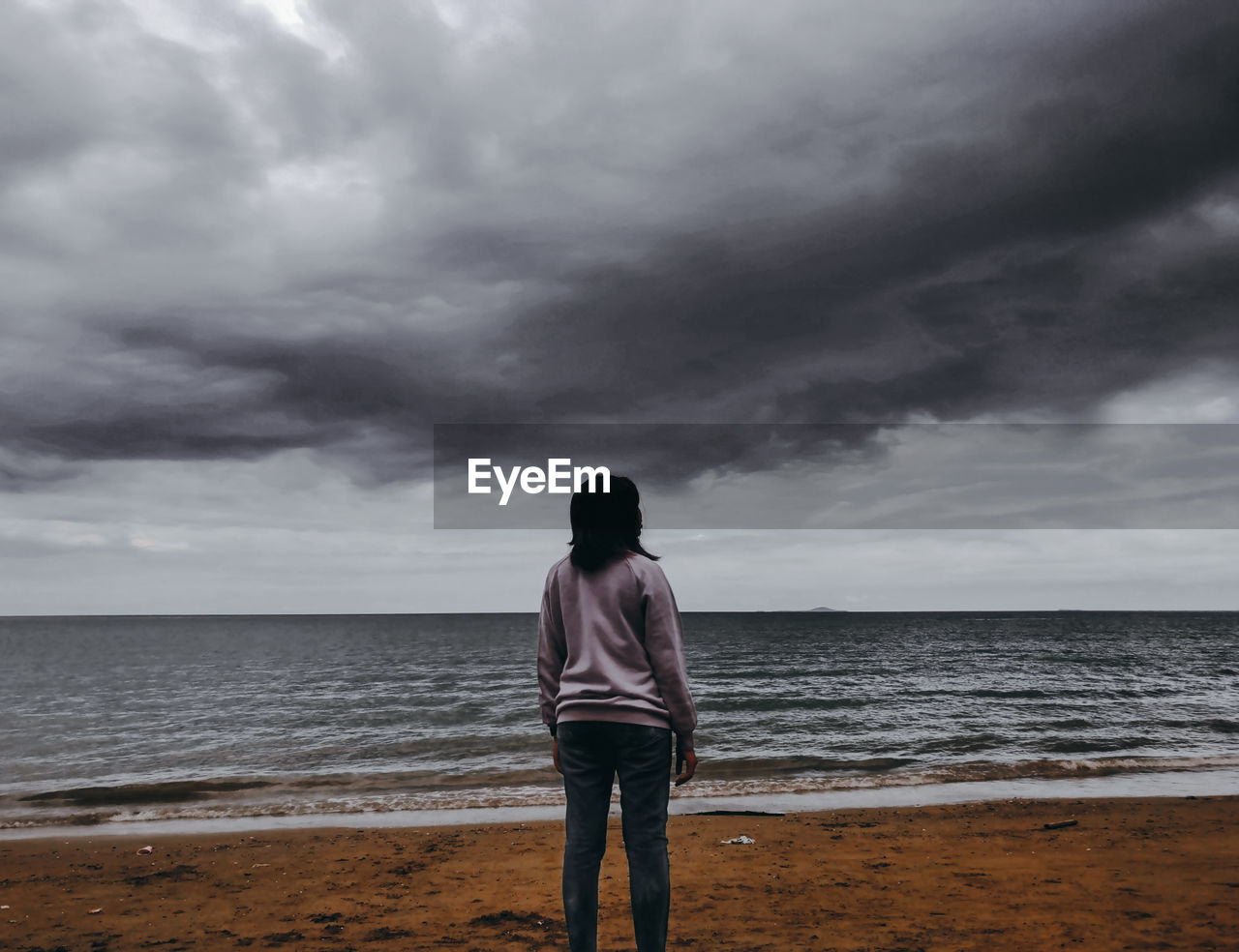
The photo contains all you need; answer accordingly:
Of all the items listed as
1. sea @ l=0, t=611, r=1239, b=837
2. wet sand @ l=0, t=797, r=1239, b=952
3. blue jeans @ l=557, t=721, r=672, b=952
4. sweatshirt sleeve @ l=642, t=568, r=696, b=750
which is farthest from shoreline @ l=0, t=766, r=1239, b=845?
sweatshirt sleeve @ l=642, t=568, r=696, b=750

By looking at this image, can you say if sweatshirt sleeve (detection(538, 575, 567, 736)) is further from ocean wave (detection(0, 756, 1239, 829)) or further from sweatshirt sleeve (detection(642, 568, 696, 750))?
ocean wave (detection(0, 756, 1239, 829))

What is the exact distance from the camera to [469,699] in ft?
87.0

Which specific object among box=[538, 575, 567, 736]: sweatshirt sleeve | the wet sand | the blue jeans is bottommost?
the wet sand

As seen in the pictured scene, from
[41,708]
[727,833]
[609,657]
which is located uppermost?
[609,657]

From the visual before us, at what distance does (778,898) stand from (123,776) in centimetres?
1439

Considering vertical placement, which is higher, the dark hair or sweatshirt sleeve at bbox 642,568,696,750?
the dark hair

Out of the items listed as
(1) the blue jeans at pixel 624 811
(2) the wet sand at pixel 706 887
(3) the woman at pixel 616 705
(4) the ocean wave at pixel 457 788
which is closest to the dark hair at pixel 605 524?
(3) the woman at pixel 616 705

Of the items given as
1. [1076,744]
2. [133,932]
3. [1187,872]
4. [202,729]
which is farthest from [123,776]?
[1076,744]

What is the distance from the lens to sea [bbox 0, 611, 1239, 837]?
11.6 metres

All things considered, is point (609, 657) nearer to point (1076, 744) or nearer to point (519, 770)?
point (519, 770)

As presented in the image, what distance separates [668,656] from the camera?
301 centimetres

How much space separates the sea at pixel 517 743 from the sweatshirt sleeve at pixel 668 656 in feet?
26.5

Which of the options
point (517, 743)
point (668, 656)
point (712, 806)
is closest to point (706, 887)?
point (668, 656)

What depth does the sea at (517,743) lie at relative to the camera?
11633 millimetres
